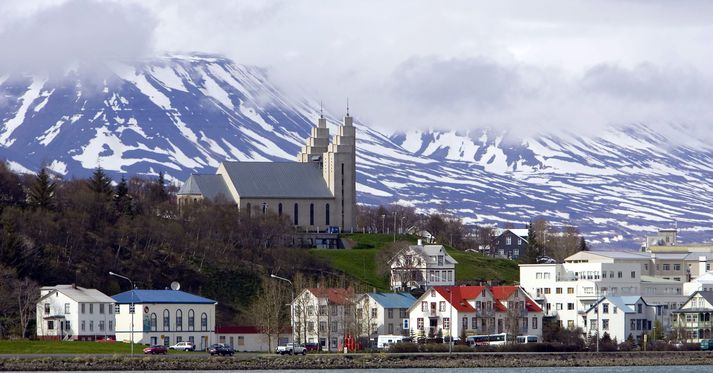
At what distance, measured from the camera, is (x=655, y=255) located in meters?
141

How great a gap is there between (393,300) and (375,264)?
74.2 ft

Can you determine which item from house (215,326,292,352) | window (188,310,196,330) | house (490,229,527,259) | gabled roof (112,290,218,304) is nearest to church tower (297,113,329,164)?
house (490,229,527,259)

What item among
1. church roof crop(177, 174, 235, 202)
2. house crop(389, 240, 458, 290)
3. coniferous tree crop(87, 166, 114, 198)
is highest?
church roof crop(177, 174, 235, 202)

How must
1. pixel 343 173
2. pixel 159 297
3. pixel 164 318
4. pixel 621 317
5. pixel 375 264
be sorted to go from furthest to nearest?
pixel 343 173 < pixel 375 264 < pixel 621 317 < pixel 159 297 < pixel 164 318

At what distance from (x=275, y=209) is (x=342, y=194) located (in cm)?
627

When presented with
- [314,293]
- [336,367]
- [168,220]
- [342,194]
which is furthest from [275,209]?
[336,367]

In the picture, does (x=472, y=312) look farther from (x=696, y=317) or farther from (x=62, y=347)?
(x=62, y=347)

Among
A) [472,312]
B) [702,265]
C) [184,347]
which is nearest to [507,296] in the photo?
[472,312]

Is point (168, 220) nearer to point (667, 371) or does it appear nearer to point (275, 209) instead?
point (275, 209)

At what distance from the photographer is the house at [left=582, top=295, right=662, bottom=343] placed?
11075 cm

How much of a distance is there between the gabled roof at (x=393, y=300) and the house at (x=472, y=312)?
1.37 metres

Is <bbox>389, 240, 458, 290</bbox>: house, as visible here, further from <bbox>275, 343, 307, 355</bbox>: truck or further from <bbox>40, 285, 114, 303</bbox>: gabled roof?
<bbox>275, 343, 307, 355</bbox>: truck

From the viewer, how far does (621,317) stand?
111 m

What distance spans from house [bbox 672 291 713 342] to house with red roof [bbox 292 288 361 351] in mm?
21659
